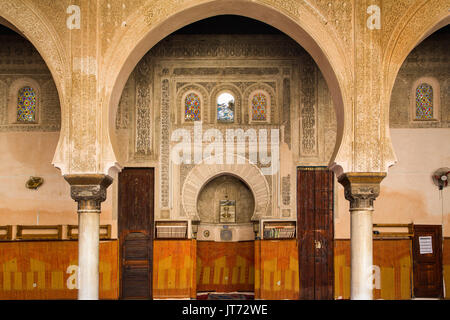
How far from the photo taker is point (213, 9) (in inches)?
355

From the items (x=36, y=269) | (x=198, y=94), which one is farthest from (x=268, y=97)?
(x=36, y=269)

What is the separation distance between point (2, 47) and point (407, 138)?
8100mm

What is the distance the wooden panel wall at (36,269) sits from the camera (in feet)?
36.7

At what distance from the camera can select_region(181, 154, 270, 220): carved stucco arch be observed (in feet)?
38.4

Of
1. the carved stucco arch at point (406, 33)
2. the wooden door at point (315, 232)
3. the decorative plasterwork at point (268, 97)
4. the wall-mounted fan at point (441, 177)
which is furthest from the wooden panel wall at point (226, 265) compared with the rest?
the carved stucco arch at point (406, 33)

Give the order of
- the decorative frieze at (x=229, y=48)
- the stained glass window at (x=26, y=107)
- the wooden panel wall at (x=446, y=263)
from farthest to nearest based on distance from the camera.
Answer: the decorative frieze at (x=229, y=48), the stained glass window at (x=26, y=107), the wooden panel wall at (x=446, y=263)

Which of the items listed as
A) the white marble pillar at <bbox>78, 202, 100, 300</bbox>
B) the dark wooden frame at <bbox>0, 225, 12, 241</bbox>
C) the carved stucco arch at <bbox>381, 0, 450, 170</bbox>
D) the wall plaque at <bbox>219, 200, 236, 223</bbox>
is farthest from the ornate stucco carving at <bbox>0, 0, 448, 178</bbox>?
the wall plaque at <bbox>219, 200, 236, 223</bbox>

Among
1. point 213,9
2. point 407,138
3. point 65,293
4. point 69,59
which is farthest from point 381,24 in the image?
point 65,293

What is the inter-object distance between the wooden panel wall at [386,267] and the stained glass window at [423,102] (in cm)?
250

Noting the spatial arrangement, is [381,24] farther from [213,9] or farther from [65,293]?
[65,293]

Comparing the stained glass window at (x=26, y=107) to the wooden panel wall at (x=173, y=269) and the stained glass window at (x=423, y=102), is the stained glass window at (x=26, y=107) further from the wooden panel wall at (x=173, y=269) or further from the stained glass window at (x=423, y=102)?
the stained glass window at (x=423, y=102)

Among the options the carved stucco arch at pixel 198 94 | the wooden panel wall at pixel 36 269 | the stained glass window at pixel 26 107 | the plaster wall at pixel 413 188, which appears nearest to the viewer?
the wooden panel wall at pixel 36 269

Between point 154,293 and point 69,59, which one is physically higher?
point 69,59

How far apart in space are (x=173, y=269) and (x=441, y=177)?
541 cm
